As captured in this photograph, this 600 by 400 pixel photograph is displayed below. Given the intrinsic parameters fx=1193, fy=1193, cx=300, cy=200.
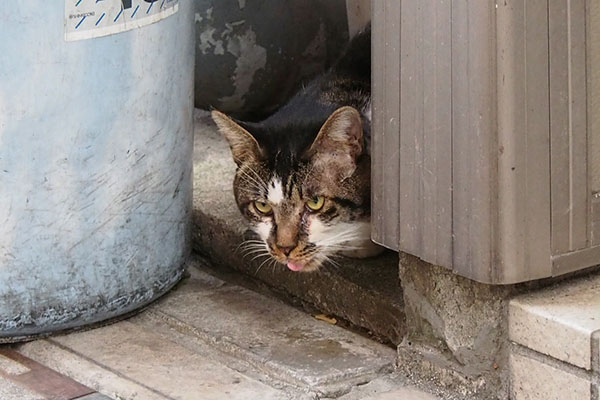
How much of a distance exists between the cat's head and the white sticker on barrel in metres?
0.38

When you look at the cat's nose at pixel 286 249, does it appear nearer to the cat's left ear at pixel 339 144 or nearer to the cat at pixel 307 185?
the cat at pixel 307 185

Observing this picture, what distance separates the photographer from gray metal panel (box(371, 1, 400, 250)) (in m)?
2.76

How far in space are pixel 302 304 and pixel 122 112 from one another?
2.68ft

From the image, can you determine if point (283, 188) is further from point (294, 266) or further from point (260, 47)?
point (260, 47)

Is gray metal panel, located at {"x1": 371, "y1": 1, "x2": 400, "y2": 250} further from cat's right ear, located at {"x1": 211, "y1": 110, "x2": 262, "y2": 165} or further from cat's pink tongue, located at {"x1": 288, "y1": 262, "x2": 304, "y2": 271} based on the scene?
cat's right ear, located at {"x1": 211, "y1": 110, "x2": 262, "y2": 165}

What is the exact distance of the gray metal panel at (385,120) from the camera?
2.76 m

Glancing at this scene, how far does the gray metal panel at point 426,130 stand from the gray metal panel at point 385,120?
28 mm

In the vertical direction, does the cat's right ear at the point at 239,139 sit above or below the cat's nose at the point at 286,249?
above

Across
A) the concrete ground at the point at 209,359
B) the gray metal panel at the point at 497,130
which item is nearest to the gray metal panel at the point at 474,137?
the gray metal panel at the point at 497,130

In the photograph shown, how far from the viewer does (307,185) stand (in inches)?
129

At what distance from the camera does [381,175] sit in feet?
9.49

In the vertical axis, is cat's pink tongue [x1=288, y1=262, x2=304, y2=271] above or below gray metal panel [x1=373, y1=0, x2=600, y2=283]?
below

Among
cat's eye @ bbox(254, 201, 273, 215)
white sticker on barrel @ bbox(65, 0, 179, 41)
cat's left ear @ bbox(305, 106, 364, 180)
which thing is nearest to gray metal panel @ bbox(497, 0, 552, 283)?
cat's left ear @ bbox(305, 106, 364, 180)

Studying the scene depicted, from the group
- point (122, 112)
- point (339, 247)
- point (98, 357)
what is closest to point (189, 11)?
point (122, 112)
